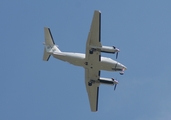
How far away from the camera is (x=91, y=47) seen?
62406 mm

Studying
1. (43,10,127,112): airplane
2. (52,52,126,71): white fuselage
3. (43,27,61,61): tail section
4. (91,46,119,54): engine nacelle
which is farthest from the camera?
(43,27,61,61): tail section

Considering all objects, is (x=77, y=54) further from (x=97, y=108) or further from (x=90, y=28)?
(x=97, y=108)

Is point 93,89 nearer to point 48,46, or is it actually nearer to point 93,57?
point 93,57

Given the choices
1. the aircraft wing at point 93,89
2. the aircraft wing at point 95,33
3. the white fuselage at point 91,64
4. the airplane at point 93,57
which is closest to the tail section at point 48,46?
the airplane at point 93,57

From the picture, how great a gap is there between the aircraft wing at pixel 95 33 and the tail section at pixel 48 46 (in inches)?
294

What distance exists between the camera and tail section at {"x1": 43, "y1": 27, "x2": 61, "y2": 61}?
2670 inches

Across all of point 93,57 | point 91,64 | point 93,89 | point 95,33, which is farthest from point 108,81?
point 95,33

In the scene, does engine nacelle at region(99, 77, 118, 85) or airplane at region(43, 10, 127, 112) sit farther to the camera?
engine nacelle at region(99, 77, 118, 85)

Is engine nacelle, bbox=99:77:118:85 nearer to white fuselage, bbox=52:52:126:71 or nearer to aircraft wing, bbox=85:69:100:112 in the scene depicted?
aircraft wing, bbox=85:69:100:112

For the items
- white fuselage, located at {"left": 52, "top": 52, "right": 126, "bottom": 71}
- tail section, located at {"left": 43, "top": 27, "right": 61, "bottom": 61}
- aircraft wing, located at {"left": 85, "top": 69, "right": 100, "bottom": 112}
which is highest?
tail section, located at {"left": 43, "top": 27, "right": 61, "bottom": 61}

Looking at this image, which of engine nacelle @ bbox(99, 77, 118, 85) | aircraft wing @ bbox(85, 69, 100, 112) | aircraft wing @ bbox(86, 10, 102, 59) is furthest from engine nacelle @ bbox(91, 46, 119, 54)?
engine nacelle @ bbox(99, 77, 118, 85)

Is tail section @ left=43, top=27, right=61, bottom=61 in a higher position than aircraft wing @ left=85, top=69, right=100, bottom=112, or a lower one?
higher

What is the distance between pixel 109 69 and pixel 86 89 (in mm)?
7647

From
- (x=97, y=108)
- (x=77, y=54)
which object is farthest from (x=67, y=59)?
(x=97, y=108)
